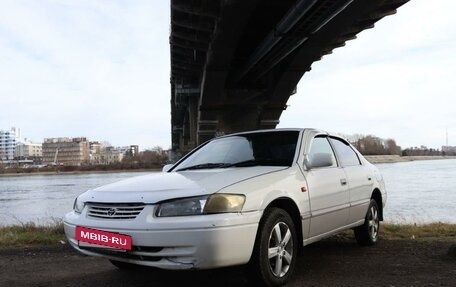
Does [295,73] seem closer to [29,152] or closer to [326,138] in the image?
[326,138]

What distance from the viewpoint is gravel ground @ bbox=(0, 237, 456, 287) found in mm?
4684

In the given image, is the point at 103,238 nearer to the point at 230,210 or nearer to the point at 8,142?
the point at 230,210

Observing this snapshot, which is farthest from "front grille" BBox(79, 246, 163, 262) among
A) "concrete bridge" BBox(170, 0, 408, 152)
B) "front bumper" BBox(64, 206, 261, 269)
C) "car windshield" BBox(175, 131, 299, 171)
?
"concrete bridge" BBox(170, 0, 408, 152)

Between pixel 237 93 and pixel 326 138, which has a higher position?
pixel 237 93

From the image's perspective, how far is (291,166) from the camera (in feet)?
16.2

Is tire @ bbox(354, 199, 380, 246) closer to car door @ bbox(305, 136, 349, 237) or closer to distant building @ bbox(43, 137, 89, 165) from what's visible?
car door @ bbox(305, 136, 349, 237)

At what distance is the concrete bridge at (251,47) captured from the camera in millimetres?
14375

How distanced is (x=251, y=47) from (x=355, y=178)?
586 inches

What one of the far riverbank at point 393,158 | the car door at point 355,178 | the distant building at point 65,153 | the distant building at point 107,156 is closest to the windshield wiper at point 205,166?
the car door at point 355,178

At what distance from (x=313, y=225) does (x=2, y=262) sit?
3.67m

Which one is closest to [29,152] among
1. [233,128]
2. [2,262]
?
[233,128]

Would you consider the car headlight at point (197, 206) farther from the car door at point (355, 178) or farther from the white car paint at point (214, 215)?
the car door at point (355, 178)

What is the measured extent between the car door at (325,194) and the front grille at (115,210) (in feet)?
5.78

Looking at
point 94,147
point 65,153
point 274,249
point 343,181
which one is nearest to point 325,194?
point 343,181
